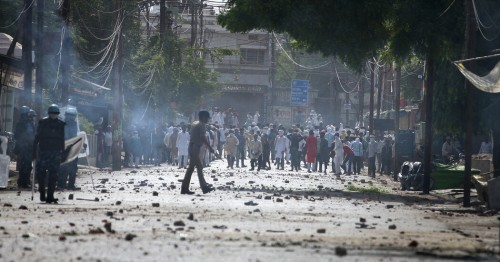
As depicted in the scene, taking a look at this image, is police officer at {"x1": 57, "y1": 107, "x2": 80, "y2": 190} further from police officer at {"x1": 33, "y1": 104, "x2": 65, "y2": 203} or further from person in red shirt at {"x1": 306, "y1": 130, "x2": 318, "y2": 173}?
person in red shirt at {"x1": 306, "y1": 130, "x2": 318, "y2": 173}

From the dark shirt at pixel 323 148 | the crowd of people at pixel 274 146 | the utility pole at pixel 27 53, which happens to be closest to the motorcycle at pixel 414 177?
the utility pole at pixel 27 53

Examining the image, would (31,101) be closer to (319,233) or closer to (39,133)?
(39,133)

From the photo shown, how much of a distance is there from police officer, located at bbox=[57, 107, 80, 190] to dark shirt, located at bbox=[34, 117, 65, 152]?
4.21 meters

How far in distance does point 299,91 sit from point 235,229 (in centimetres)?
6391

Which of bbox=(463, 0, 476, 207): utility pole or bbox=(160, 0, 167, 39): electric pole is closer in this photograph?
bbox=(463, 0, 476, 207): utility pole

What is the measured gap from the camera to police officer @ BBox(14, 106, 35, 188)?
82.8 feet

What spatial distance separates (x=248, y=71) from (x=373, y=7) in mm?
71316

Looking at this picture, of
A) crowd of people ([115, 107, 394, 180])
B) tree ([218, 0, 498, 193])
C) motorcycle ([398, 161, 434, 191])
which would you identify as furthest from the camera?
crowd of people ([115, 107, 394, 180])

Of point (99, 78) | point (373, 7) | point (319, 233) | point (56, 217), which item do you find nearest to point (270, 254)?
point (319, 233)

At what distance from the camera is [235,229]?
1366cm

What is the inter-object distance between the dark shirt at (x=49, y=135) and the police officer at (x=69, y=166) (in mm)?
4207

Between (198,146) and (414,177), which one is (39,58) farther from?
(414,177)

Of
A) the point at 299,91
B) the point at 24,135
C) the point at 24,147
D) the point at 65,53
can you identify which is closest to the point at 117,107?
the point at 65,53

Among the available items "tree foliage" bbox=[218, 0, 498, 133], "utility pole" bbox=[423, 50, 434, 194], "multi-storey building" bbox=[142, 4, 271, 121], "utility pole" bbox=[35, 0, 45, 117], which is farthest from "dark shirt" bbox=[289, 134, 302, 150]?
"multi-storey building" bbox=[142, 4, 271, 121]
